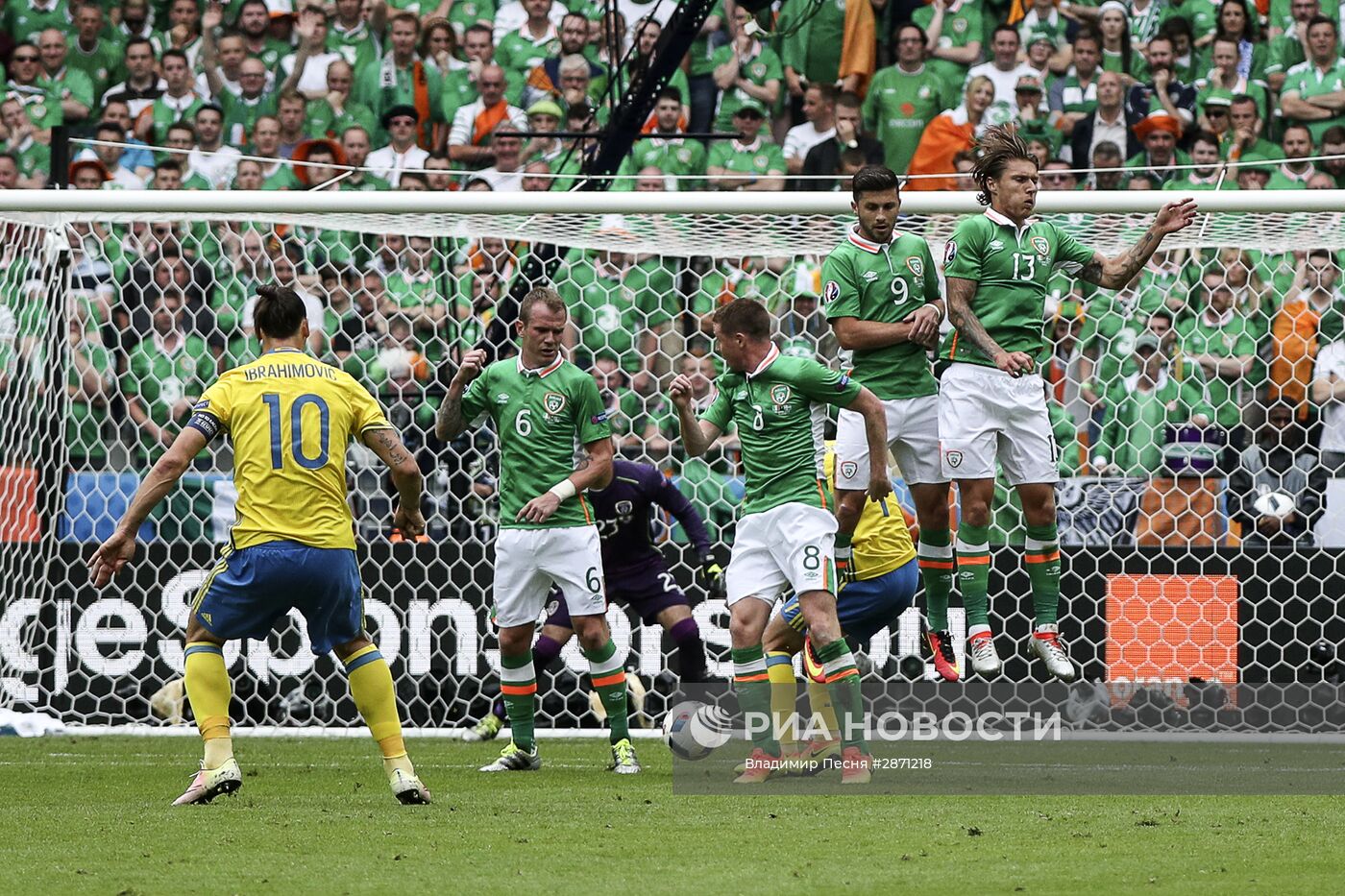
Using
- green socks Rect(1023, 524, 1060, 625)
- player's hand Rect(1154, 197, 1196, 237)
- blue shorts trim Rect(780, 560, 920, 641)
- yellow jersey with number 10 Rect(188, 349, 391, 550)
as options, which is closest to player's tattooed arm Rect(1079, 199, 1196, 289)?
player's hand Rect(1154, 197, 1196, 237)

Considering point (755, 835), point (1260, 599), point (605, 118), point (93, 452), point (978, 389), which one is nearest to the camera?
point (755, 835)

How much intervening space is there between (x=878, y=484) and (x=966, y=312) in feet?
2.95

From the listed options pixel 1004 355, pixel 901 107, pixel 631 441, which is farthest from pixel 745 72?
pixel 1004 355

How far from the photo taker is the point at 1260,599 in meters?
10.0

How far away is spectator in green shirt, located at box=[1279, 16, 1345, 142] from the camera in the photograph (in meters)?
14.0

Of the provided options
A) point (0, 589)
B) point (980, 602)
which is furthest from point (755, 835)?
point (0, 589)

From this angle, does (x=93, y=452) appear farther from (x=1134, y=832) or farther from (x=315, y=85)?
(x=1134, y=832)

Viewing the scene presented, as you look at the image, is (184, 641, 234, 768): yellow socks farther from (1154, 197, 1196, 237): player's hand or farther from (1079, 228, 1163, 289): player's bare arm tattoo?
(1154, 197, 1196, 237): player's hand

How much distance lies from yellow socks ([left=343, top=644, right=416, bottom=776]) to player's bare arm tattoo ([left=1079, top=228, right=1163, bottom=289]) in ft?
12.0

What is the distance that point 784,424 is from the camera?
7492 millimetres

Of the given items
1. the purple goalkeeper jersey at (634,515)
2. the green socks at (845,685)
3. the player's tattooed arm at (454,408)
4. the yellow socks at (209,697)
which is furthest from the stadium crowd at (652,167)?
the yellow socks at (209,697)

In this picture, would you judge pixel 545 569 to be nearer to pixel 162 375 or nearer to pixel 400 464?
pixel 400 464

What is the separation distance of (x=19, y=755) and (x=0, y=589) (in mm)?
1692

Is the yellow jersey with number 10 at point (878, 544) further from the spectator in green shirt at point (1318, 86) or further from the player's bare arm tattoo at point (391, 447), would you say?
the spectator in green shirt at point (1318, 86)
